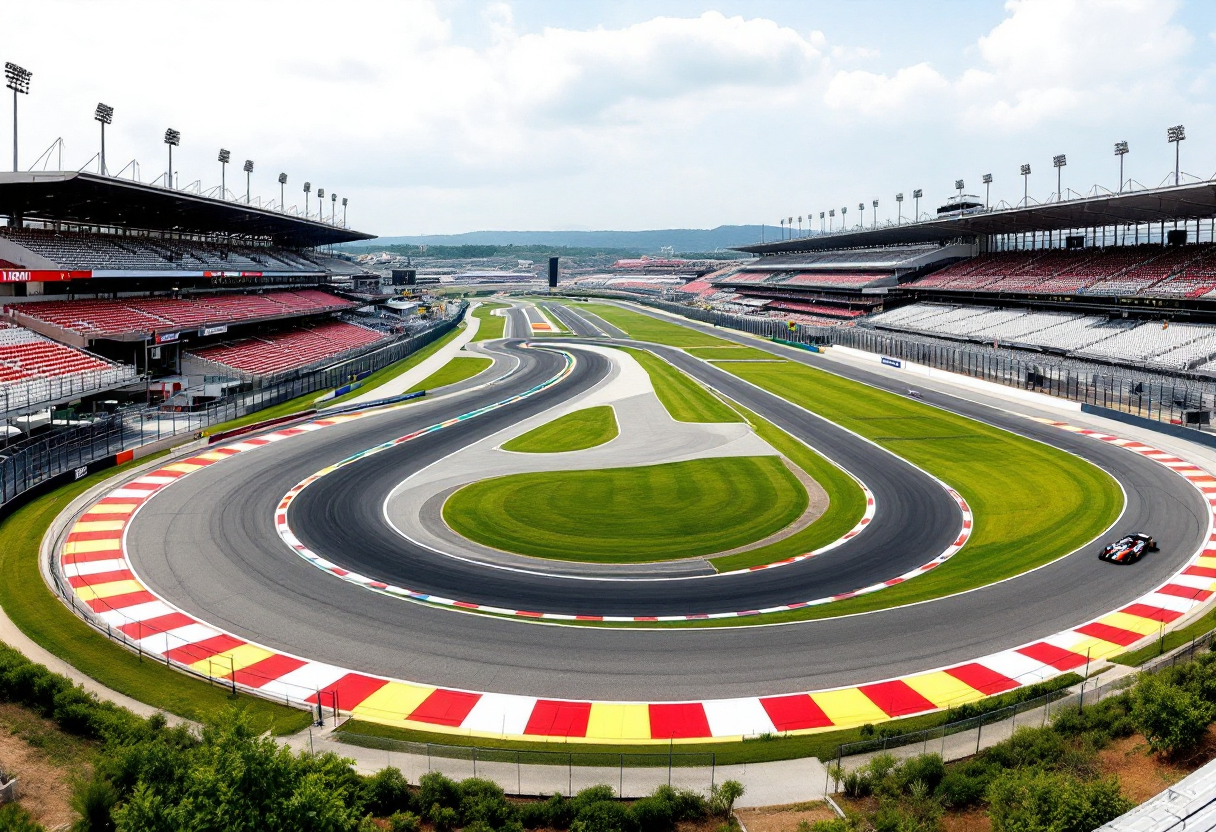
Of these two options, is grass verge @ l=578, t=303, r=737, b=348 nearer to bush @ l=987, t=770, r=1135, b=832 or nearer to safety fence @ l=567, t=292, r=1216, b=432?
safety fence @ l=567, t=292, r=1216, b=432

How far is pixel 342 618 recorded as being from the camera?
819 inches

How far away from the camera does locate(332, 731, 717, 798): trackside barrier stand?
1384 cm

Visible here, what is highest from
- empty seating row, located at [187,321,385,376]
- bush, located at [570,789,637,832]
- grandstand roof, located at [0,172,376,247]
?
grandstand roof, located at [0,172,376,247]

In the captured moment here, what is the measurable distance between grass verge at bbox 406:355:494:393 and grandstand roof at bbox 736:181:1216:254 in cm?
5146

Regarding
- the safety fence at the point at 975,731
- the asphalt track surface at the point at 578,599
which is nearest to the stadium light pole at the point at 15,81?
the asphalt track surface at the point at 578,599

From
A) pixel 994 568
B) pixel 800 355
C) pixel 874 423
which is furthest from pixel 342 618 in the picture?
pixel 800 355

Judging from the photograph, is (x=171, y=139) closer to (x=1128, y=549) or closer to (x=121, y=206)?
(x=121, y=206)

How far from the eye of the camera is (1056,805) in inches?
455

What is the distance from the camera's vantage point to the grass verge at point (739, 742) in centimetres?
1489

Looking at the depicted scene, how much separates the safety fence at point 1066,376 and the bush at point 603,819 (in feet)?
140

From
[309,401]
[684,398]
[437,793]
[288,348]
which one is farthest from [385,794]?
[288,348]

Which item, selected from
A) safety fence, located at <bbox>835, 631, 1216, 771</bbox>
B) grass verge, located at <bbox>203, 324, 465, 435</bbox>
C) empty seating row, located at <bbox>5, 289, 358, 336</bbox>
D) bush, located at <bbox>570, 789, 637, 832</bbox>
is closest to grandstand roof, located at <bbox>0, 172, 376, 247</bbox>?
empty seating row, located at <bbox>5, 289, 358, 336</bbox>

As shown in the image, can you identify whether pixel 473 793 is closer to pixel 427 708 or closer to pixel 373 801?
pixel 373 801

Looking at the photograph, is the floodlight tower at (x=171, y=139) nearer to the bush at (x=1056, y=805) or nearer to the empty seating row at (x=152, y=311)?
the empty seating row at (x=152, y=311)
